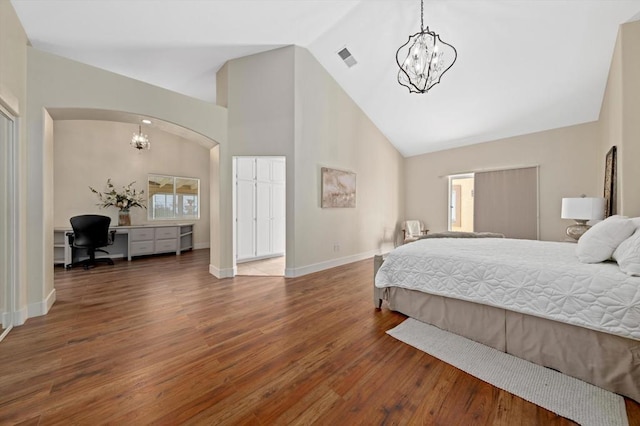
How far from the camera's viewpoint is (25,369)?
1706 mm

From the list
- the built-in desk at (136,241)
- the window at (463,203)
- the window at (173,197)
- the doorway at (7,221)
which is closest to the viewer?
the doorway at (7,221)

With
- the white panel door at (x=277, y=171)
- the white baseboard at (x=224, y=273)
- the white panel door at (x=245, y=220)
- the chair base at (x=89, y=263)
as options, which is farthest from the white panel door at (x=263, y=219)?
the chair base at (x=89, y=263)

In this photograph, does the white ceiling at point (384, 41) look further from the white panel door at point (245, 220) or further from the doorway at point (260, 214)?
the white panel door at point (245, 220)

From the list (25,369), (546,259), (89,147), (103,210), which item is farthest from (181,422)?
(89,147)

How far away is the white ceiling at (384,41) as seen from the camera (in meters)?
2.81

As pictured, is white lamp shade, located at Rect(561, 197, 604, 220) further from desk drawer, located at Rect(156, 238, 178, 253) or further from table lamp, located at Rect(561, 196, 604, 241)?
desk drawer, located at Rect(156, 238, 178, 253)

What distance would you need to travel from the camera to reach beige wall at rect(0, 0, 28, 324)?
7.03 ft

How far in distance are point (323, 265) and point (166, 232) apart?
3873 mm

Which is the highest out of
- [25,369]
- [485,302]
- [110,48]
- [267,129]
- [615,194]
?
[110,48]

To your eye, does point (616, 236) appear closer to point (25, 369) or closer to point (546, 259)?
point (546, 259)

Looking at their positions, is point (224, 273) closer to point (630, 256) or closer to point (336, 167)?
point (336, 167)

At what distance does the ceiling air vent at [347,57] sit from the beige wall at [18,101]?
3786 millimetres

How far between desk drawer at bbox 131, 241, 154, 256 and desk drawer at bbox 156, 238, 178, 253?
13 centimetres

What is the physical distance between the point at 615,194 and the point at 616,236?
2.10 m
